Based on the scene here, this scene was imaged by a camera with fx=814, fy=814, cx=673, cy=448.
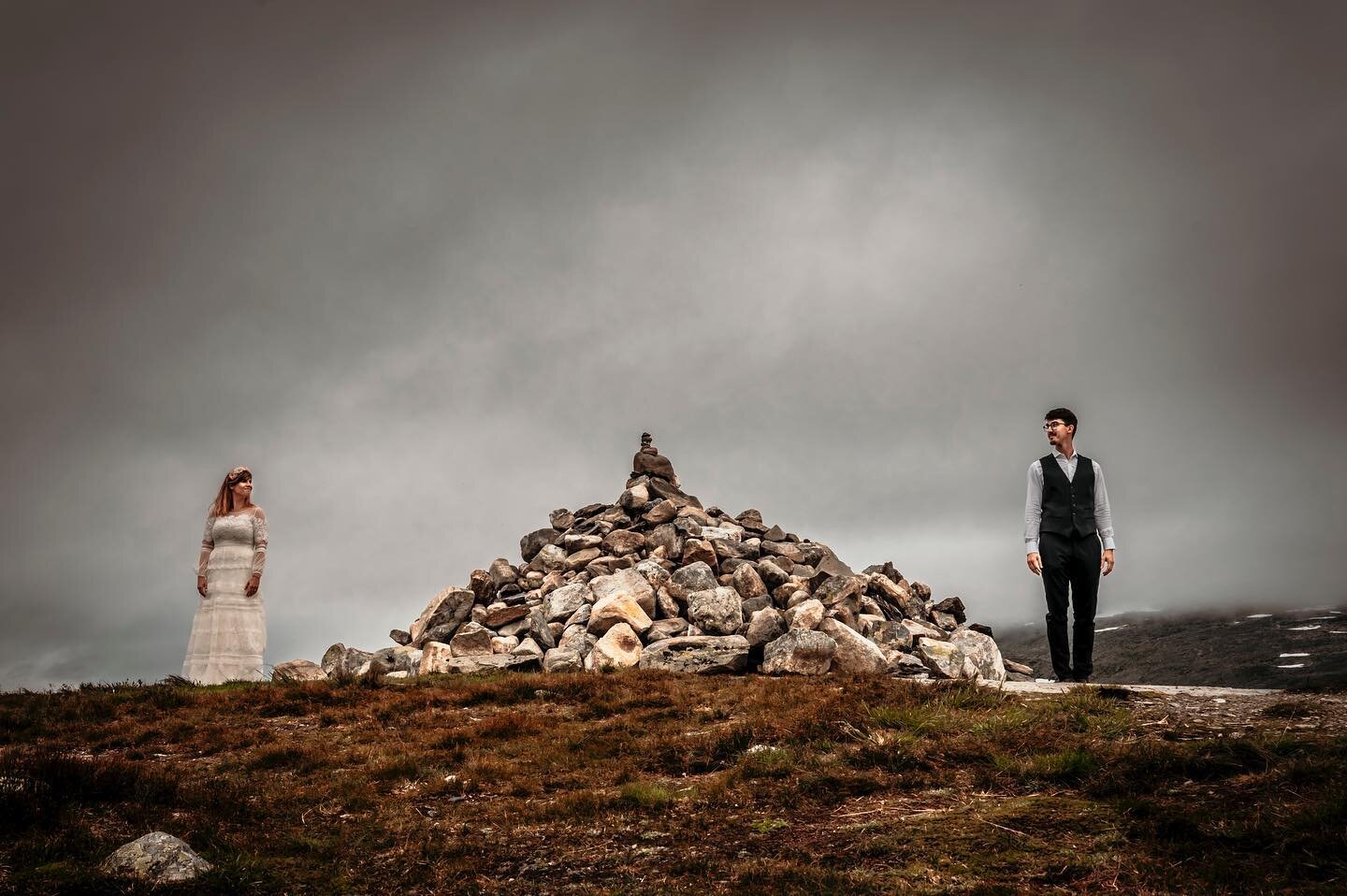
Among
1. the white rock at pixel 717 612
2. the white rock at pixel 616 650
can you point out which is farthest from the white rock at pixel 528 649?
the white rock at pixel 717 612

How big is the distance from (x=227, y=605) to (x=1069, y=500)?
14856mm

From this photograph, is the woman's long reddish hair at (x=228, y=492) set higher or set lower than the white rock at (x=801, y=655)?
higher

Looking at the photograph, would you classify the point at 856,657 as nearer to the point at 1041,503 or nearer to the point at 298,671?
the point at 1041,503

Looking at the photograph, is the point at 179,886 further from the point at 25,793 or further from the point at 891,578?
the point at 891,578

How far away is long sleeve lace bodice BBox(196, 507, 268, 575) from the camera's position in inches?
603

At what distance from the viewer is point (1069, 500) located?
486 inches

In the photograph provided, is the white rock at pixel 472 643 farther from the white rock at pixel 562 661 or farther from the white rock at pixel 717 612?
the white rock at pixel 717 612

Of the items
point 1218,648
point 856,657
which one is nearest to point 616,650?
point 856,657

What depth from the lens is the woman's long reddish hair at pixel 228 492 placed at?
1549cm

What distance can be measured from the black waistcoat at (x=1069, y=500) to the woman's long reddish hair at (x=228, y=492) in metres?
14.3

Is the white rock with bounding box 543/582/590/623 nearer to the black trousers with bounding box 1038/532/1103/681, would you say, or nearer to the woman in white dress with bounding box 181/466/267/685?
the woman in white dress with bounding box 181/466/267/685

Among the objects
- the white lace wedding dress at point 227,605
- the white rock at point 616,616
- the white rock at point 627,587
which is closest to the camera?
the white lace wedding dress at point 227,605

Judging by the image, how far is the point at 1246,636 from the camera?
2927cm

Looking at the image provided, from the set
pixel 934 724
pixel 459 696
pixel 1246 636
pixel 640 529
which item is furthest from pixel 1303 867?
pixel 1246 636
